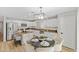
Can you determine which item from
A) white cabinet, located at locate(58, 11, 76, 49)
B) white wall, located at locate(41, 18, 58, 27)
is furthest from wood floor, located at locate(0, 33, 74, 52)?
white wall, located at locate(41, 18, 58, 27)

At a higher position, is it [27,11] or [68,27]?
[27,11]

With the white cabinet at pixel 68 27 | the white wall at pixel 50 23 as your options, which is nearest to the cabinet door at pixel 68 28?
the white cabinet at pixel 68 27

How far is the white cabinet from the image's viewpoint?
1.81 meters

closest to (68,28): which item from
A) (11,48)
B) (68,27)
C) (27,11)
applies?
(68,27)

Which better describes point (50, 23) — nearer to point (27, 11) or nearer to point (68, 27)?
point (68, 27)

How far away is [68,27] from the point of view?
6.06 feet

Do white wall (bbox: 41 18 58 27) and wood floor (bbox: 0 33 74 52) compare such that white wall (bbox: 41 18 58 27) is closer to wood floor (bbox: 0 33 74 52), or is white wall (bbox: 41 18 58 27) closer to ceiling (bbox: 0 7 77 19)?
ceiling (bbox: 0 7 77 19)

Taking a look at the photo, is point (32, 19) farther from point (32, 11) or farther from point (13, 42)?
point (13, 42)

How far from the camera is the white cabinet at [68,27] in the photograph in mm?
1812

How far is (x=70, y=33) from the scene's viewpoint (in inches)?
72.7
